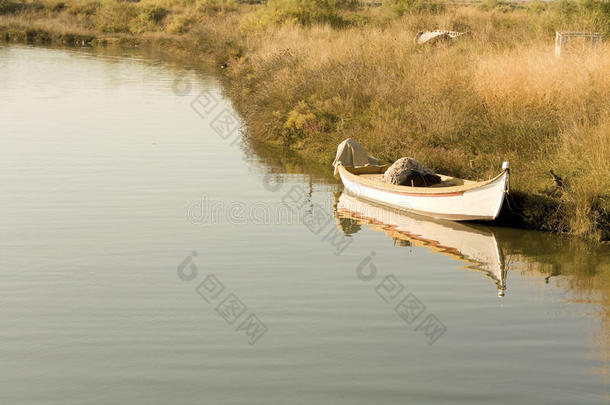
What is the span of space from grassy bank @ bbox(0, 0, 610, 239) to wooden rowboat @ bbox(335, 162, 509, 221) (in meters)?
0.83

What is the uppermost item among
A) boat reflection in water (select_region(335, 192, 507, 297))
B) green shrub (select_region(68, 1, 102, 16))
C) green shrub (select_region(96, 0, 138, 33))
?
boat reflection in water (select_region(335, 192, 507, 297))

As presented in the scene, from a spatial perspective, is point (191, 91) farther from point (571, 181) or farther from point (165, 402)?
point (165, 402)

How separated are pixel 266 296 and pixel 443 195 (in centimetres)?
533

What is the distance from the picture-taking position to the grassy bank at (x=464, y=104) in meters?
16.5

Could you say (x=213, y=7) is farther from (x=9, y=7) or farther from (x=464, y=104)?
(x=464, y=104)

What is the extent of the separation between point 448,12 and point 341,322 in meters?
39.3

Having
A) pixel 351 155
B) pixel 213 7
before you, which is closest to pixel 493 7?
pixel 213 7

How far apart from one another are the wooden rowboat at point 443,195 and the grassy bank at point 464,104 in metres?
0.83

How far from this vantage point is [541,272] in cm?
1452

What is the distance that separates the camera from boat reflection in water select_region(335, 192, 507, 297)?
1486 centimetres

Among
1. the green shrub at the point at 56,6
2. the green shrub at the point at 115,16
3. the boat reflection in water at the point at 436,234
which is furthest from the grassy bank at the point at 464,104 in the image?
the green shrub at the point at 56,6

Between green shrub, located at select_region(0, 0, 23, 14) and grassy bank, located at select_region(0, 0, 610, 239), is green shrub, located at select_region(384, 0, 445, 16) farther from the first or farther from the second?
green shrub, located at select_region(0, 0, 23, 14)

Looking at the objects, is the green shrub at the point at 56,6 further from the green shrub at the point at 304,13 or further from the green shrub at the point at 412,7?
the green shrub at the point at 412,7

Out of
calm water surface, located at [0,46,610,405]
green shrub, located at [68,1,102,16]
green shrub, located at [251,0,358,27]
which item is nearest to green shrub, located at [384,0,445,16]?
green shrub, located at [251,0,358,27]
